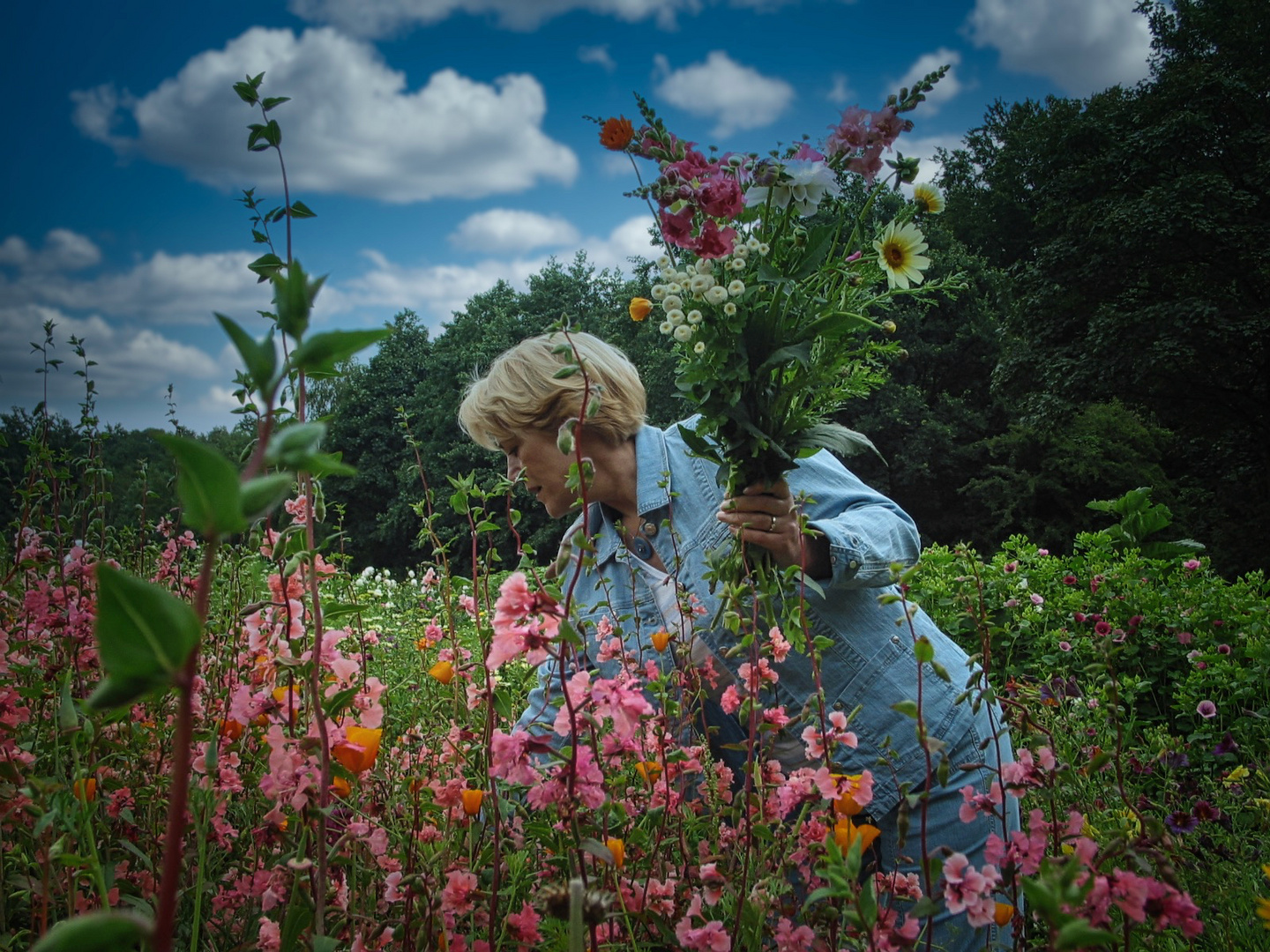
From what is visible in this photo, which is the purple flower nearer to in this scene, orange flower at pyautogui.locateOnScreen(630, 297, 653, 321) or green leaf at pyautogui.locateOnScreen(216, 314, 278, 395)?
orange flower at pyautogui.locateOnScreen(630, 297, 653, 321)

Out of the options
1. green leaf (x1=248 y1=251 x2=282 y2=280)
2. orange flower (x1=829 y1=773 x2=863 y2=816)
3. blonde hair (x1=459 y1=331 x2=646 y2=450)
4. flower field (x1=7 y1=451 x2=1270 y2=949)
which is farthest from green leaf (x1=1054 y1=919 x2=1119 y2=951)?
blonde hair (x1=459 y1=331 x2=646 y2=450)

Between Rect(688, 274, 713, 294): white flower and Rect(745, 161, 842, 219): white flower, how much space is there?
16 cm

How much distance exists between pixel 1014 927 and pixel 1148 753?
2.03m

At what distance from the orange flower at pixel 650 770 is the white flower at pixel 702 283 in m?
0.67

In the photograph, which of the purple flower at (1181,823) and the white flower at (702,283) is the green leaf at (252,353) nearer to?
the white flower at (702,283)

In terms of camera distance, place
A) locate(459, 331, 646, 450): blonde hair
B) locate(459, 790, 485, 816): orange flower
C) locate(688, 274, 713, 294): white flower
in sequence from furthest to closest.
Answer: locate(459, 331, 646, 450): blonde hair, locate(688, 274, 713, 294): white flower, locate(459, 790, 485, 816): orange flower

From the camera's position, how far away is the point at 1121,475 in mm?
16391

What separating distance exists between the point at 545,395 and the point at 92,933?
201 centimetres

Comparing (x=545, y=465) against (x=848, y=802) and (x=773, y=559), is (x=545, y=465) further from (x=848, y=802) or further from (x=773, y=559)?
(x=848, y=802)

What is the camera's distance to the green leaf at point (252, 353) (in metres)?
0.37

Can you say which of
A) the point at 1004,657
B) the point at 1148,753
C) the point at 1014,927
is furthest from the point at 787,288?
the point at 1004,657

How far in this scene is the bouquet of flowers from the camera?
46.2 inches

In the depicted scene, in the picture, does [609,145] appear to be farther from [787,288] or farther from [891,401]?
[891,401]

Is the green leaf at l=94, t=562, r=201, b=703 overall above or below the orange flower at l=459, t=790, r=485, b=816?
above
